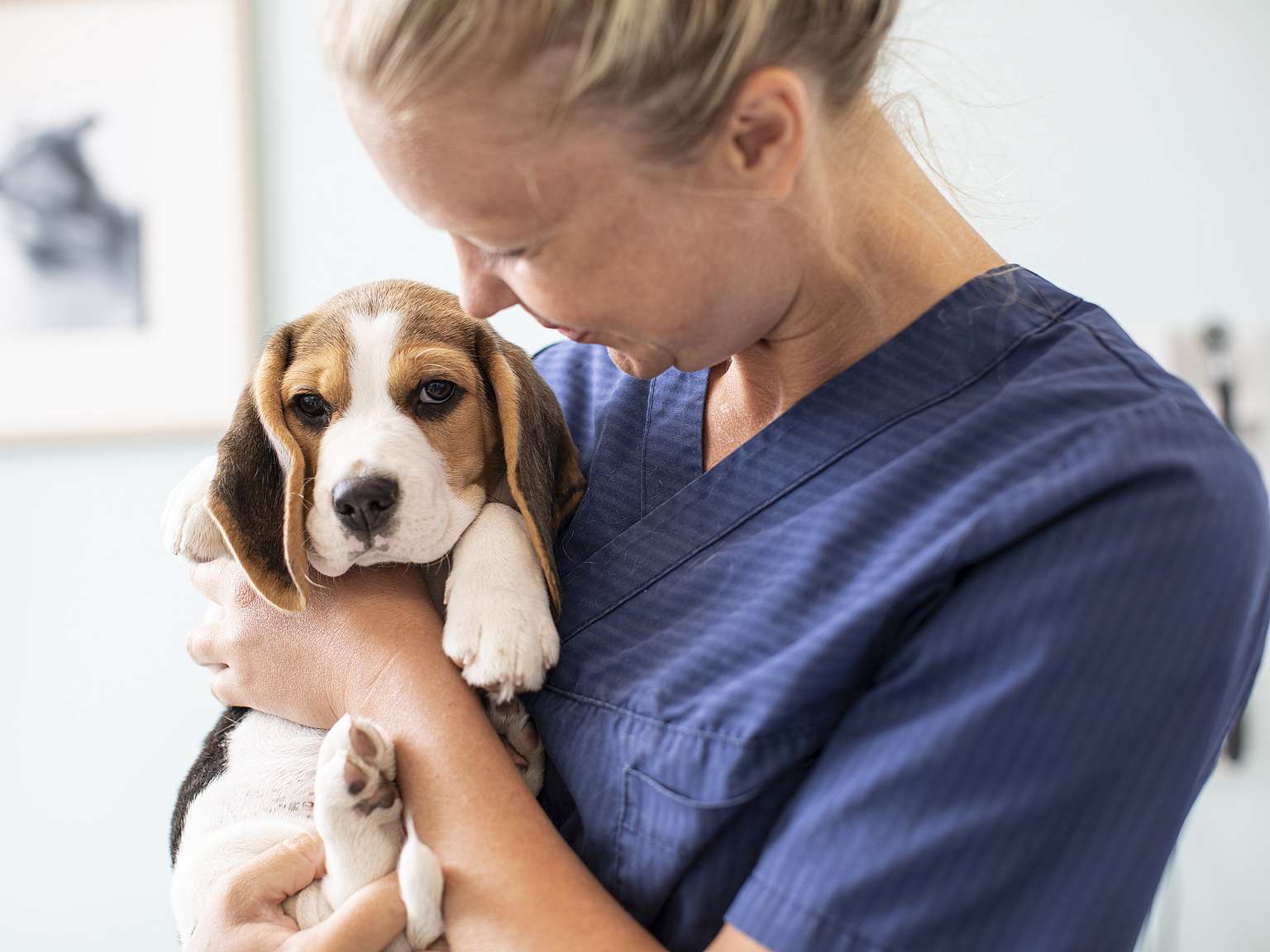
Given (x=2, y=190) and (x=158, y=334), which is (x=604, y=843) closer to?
(x=158, y=334)

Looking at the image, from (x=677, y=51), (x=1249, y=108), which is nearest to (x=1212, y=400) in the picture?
(x=1249, y=108)

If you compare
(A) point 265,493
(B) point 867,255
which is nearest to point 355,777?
(A) point 265,493

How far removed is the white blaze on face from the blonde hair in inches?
18.7

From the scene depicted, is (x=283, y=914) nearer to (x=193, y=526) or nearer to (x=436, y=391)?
(x=193, y=526)

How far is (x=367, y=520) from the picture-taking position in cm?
119

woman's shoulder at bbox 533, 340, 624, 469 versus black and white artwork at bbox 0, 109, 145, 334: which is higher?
woman's shoulder at bbox 533, 340, 624, 469

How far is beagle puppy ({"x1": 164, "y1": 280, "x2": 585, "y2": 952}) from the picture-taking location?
3.72 feet

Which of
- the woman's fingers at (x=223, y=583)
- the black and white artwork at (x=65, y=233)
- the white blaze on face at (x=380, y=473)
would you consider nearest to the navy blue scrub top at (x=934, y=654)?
the white blaze on face at (x=380, y=473)

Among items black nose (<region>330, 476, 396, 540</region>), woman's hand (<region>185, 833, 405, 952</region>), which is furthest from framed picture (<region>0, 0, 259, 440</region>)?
woman's hand (<region>185, 833, 405, 952</region>)

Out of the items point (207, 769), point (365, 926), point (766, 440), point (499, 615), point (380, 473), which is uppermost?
point (766, 440)

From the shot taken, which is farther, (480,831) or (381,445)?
(381,445)

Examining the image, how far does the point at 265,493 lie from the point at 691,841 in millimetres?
687

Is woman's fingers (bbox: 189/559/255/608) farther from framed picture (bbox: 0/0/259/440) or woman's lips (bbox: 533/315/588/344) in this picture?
framed picture (bbox: 0/0/259/440)

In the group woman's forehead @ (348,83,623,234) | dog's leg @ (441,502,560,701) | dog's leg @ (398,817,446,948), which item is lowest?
dog's leg @ (398,817,446,948)
